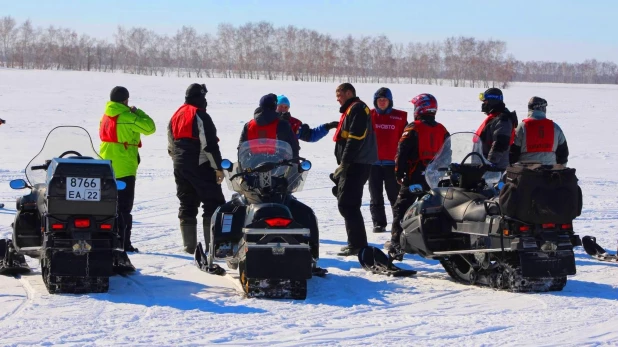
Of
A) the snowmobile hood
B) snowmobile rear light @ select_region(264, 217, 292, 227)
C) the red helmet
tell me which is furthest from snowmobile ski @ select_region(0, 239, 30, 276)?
the red helmet

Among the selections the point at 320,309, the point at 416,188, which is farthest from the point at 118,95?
the point at 320,309

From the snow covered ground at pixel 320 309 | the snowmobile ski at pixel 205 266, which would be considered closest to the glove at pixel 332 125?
the snow covered ground at pixel 320 309

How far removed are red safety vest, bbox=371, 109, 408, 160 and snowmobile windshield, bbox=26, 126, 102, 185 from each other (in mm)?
3550

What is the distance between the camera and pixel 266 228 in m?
5.76

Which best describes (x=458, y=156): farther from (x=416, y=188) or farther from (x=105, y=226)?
(x=105, y=226)

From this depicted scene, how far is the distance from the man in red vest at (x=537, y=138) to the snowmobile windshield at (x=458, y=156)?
745 mm

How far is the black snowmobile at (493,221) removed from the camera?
18.8 feet

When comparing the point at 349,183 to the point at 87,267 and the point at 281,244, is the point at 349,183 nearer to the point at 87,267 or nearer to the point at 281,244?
Result: the point at 281,244

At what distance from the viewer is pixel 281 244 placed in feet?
18.6

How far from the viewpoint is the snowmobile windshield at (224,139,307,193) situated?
6.42 metres

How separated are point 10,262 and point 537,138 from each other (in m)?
4.32

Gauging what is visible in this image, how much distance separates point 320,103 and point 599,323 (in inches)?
1173

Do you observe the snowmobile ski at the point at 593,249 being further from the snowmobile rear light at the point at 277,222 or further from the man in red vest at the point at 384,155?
the snowmobile rear light at the point at 277,222

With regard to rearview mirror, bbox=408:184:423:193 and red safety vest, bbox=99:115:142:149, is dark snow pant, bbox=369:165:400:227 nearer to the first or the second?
rearview mirror, bbox=408:184:423:193
